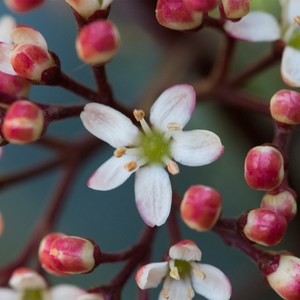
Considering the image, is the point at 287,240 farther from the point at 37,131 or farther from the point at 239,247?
the point at 37,131

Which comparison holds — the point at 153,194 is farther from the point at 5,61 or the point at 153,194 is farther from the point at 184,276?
the point at 5,61

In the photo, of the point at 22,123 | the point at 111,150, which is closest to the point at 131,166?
the point at 22,123

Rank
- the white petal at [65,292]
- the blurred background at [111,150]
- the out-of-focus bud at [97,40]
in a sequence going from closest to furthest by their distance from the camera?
the out-of-focus bud at [97,40] < the white petal at [65,292] < the blurred background at [111,150]

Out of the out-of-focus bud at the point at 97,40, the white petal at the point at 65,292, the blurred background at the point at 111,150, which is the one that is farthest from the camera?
the blurred background at the point at 111,150

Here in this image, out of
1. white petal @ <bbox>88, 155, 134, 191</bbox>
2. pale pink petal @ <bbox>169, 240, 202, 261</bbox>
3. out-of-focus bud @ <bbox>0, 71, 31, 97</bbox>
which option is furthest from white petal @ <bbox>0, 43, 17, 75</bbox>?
pale pink petal @ <bbox>169, 240, 202, 261</bbox>

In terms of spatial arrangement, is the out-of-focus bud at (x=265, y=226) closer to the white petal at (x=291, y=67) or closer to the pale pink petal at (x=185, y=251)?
the pale pink petal at (x=185, y=251)

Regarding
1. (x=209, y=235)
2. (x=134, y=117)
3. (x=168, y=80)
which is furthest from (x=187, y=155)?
(x=209, y=235)

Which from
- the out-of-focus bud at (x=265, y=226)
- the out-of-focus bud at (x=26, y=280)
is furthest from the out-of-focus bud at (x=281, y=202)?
the out-of-focus bud at (x=26, y=280)
